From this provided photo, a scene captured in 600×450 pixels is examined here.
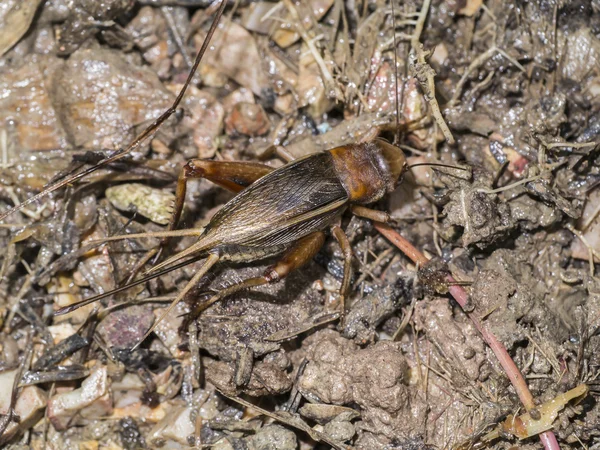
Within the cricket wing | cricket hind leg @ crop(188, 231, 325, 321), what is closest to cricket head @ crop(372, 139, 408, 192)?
the cricket wing

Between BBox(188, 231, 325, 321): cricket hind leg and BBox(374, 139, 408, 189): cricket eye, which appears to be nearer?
BBox(188, 231, 325, 321): cricket hind leg

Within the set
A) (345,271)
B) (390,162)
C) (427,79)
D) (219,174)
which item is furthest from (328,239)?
(427,79)

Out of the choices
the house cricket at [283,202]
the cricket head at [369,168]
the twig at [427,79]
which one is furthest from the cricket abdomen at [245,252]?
the twig at [427,79]

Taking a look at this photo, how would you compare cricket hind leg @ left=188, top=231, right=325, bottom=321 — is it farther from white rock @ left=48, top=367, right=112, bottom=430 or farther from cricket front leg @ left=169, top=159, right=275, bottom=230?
white rock @ left=48, top=367, right=112, bottom=430

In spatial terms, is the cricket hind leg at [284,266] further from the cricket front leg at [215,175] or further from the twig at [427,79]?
the twig at [427,79]

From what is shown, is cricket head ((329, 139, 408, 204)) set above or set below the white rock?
above

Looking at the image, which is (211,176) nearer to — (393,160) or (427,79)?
(393,160)

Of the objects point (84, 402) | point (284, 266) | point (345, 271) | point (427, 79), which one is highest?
point (427, 79)
